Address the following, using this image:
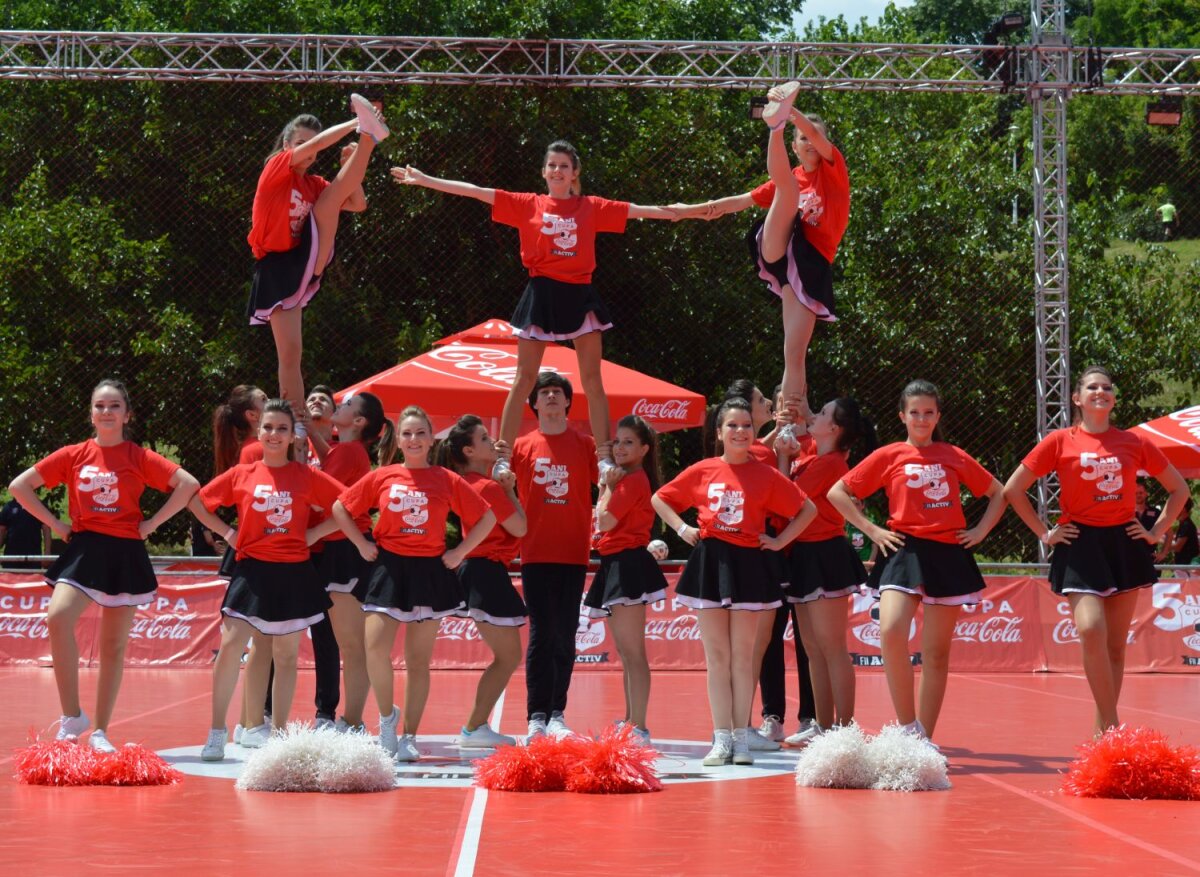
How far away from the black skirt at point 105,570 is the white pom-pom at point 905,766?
3.31 meters

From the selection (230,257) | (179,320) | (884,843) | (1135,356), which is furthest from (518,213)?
(1135,356)

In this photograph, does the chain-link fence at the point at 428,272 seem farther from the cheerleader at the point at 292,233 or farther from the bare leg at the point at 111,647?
the bare leg at the point at 111,647

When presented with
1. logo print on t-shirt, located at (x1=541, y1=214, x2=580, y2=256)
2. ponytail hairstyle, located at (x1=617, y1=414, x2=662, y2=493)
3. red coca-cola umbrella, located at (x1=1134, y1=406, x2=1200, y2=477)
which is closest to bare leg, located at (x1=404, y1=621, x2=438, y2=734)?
ponytail hairstyle, located at (x1=617, y1=414, x2=662, y2=493)

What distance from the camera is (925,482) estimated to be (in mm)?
7020

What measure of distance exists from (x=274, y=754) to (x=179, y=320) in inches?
534

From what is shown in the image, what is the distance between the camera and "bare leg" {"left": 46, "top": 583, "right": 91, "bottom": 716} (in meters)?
6.80

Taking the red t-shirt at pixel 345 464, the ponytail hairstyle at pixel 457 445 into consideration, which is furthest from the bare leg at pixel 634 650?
the red t-shirt at pixel 345 464

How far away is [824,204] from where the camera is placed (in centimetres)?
765

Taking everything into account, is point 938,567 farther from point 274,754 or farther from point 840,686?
point 274,754

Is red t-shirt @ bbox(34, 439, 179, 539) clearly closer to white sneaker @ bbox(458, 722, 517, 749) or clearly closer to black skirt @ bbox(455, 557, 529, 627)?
black skirt @ bbox(455, 557, 529, 627)

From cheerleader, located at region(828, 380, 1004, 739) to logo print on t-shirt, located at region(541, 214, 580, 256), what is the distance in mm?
1852

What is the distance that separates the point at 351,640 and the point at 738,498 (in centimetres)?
202

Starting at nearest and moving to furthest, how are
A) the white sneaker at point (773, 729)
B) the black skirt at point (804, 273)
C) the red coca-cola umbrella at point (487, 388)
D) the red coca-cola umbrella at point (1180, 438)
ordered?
the black skirt at point (804, 273) < the white sneaker at point (773, 729) < the red coca-cola umbrella at point (487, 388) < the red coca-cola umbrella at point (1180, 438)

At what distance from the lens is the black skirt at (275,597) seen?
6742 mm
